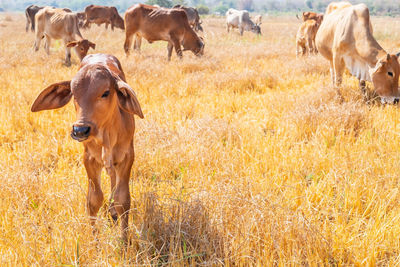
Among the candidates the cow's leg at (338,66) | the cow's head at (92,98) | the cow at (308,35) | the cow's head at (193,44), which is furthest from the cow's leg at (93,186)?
the cow at (308,35)

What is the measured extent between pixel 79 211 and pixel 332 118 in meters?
3.02

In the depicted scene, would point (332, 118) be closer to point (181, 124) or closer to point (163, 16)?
point (181, 124)

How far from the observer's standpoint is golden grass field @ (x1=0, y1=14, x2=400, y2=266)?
6.67ft

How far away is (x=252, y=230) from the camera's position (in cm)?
211

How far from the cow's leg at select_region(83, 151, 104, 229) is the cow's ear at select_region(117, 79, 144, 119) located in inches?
18.3

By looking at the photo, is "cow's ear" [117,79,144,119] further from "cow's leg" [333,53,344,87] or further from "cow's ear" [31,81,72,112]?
"cow's leg" [333,53,344,87]

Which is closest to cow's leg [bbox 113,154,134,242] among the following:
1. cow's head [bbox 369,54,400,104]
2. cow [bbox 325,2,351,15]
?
cow's head [bbox 369,54,400,104]

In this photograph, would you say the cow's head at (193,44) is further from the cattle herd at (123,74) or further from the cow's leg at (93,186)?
the cow's leg at (93,186)

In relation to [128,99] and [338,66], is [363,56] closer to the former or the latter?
[338,66]

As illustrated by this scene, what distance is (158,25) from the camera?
10109 mm

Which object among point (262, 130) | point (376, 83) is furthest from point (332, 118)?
point (376, 83)

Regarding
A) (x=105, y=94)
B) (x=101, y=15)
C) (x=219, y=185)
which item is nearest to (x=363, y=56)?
(x=219, y=185)

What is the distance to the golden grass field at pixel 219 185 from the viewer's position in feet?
6.67

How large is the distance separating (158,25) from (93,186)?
8.53 meters
